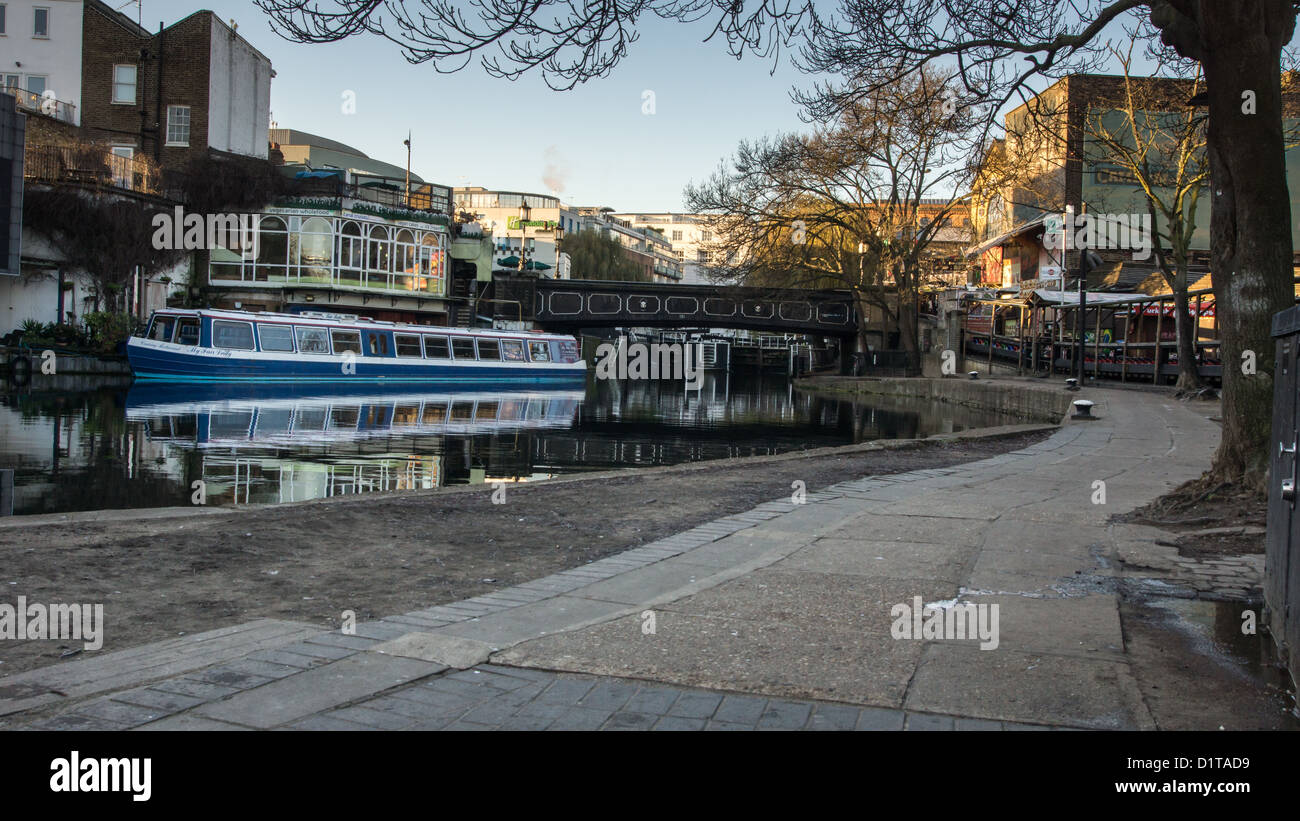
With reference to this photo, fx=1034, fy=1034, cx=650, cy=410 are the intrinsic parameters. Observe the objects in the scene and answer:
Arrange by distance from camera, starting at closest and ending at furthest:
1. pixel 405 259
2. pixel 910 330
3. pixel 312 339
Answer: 1. pixel 312 339
2. pixel 910 330
3. pixel 405 259

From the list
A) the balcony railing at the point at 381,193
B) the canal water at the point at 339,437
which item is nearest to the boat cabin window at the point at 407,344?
the canal water at the point at 339,437

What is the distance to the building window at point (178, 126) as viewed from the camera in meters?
47.5

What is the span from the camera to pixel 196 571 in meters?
6.69

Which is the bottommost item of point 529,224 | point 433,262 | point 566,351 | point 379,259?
point 566,351

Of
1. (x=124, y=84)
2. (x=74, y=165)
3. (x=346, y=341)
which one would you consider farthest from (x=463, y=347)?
(x=124, y=84)

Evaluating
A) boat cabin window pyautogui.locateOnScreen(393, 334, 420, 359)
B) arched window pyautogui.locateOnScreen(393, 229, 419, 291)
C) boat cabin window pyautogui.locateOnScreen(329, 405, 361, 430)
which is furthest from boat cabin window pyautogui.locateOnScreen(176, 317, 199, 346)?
arched window pyautogui.locateOnScreen(393, 229, 419, 291)

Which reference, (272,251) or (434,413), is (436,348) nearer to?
(272,251)

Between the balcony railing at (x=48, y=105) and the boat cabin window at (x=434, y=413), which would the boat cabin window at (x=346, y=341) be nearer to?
the boat cabin window at (x=434, y=413)

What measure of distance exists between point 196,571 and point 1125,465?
36.1 feet

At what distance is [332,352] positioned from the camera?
135ft

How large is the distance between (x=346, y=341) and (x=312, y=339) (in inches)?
66.2

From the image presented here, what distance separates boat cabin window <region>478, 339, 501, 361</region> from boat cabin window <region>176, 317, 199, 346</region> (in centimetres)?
1479

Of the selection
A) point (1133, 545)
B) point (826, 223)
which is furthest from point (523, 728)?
point (826, 223)

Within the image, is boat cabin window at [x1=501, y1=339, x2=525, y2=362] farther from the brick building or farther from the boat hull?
the brick building
